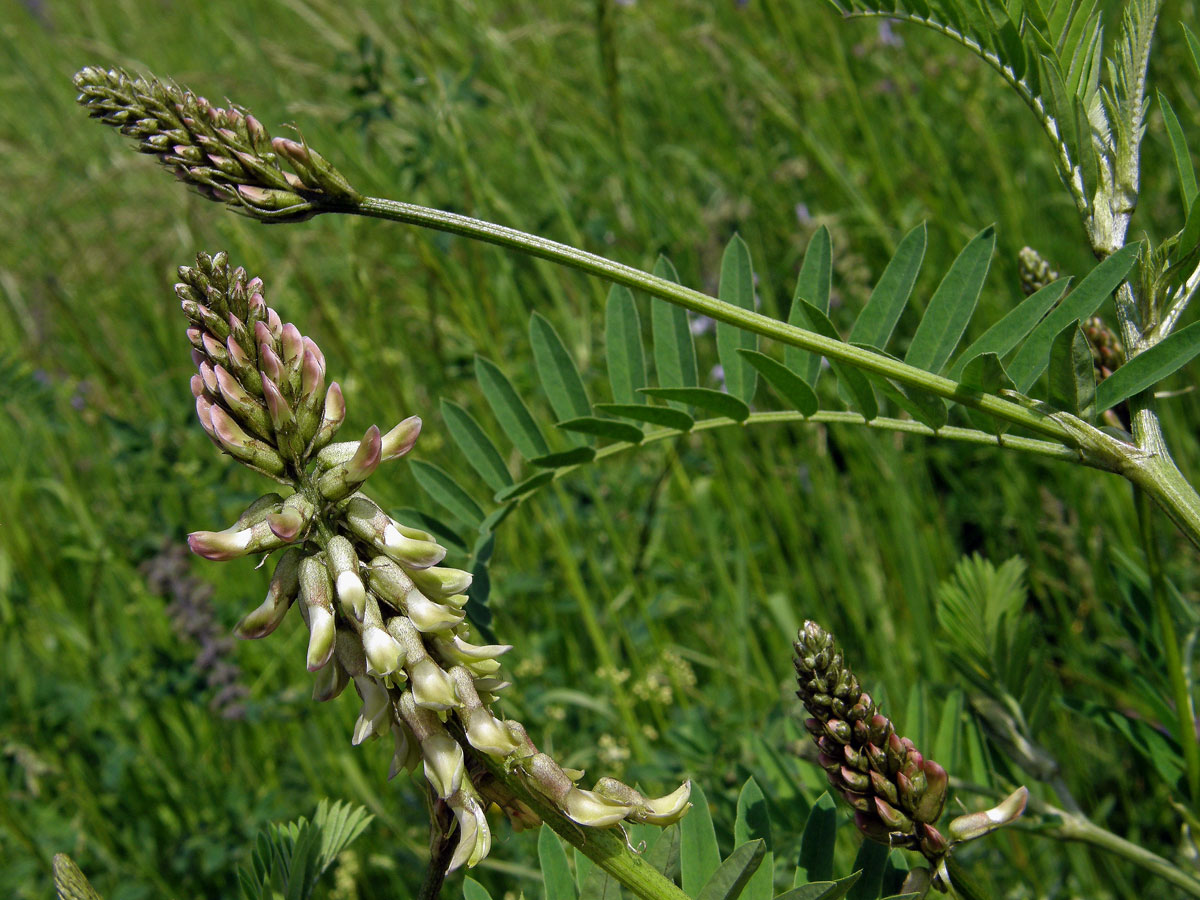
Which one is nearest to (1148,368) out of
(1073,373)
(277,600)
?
(1073,373)

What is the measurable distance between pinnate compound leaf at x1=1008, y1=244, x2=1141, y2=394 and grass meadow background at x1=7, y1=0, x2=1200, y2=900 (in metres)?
0.44

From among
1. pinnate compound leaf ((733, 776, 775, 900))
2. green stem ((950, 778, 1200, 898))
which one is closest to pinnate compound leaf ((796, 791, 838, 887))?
pinnate compound leaf ((733, 776, 775, 900))

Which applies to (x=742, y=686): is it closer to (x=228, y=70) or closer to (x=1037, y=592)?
(x=1037, y=592)

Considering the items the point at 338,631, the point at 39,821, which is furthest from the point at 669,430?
the point at 39,821

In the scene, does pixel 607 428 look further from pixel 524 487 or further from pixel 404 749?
pixel 404 749

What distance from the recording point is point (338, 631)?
2.11 feet

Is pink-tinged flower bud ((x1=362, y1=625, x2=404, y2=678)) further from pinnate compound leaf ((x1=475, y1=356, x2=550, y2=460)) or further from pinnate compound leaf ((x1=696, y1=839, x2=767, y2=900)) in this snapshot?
pinnate compound leaf ((x1=475, y1=356, x2=550, y2=460))

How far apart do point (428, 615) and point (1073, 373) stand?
557 millimetres

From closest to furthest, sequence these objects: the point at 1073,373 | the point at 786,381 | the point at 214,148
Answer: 1. the point at 214,148
2. the point at 1073,373
3. the point at 786,381

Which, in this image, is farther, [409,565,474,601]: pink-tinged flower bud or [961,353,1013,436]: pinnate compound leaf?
[961,353,1013,436]: pinnate compound leaf

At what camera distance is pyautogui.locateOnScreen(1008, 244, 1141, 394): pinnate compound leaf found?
0.79m

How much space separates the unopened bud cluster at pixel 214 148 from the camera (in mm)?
687

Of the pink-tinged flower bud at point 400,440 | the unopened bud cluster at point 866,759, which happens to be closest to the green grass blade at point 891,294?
the unopened bud cluster at point 866,759

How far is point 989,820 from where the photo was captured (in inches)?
27.5
